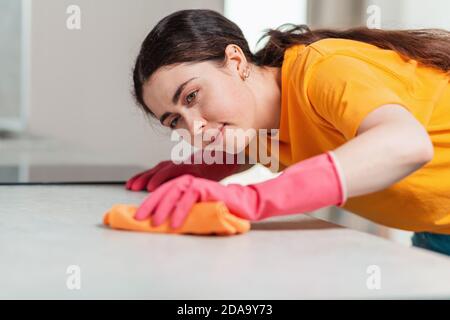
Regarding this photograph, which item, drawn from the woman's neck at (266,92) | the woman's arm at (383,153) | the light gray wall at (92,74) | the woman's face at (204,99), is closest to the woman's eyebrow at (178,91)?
the woman's face at (204,99)

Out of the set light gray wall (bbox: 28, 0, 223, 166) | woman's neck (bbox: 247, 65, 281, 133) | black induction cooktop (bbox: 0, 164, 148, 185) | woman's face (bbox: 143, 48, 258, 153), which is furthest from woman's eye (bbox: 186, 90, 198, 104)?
light gray wall (bbox: 28, 0, 223, 166)

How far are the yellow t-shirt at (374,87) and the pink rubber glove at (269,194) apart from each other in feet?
0.36

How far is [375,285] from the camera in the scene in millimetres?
598

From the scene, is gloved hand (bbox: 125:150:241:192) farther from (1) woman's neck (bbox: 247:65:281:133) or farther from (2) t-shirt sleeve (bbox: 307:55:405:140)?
(2) t-shirt sleeve (bbox: 307:55:405:140)

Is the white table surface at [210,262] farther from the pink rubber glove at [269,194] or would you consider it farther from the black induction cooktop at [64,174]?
the black induction cooktop at [64,174]

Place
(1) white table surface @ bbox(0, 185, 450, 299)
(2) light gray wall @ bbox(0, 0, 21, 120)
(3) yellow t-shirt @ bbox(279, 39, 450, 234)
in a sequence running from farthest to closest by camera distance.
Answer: (2) light gray wall @ bbox(0, 0, 21, 120) < (3) yellow t-shirt @ bbox(279, 39, 450, 234) < (1) white table surface @ bbox(0, 185, 450, 299)

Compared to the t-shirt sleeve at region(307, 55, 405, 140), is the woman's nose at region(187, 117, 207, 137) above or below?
below

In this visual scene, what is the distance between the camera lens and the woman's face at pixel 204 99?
1082mm

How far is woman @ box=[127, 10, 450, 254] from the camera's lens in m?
0.81

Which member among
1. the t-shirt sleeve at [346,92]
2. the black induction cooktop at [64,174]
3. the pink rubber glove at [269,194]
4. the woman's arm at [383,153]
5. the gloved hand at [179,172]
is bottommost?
the black induction cooktop at [64,174]

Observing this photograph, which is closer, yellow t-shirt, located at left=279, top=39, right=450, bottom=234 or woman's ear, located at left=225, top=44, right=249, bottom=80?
yellow t-shirt, located at left=279, top=39, right=450, bottom=234

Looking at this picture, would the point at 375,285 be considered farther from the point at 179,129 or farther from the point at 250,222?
the point at 179,129
